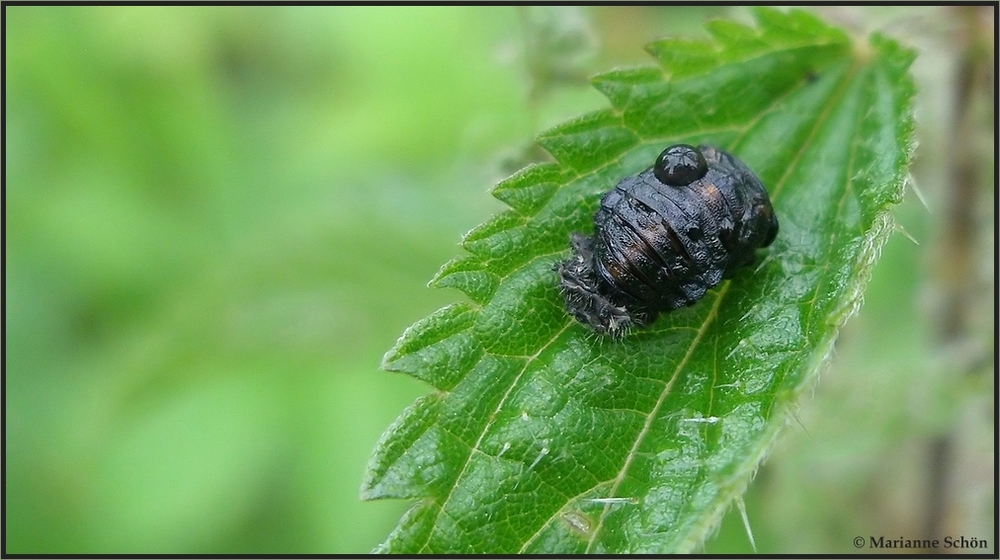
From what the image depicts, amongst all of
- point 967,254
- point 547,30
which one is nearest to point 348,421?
point 547,30

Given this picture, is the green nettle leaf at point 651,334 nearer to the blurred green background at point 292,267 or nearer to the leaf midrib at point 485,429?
the leaf midrib at point 485,429

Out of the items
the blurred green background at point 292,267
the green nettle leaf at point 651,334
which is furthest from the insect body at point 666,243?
the blurred green background at point 292,267

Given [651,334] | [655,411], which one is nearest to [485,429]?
[655,411]

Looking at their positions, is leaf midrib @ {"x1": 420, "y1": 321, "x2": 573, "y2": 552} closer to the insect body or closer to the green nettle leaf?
the green nettle leaf

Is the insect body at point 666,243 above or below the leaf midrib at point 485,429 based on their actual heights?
above

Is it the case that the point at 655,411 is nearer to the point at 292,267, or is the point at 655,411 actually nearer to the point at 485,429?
the point at 485,429

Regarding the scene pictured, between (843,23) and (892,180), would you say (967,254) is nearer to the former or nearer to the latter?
(843,23)
